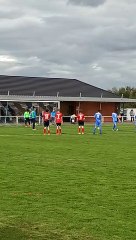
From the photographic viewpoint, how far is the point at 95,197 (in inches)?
376

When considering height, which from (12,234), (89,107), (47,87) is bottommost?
(12,234)

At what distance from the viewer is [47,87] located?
64062mm

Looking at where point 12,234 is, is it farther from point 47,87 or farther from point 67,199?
point 47,87

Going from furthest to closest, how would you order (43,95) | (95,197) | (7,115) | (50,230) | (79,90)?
1. (79,90)
2. (43,95)
3. (7,115)
4. (95,197)
5. (50,230)

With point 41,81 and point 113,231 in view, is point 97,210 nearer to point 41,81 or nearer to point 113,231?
point 113,231

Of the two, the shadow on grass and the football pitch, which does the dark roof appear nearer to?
the football pitch

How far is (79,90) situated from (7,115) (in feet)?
48.5

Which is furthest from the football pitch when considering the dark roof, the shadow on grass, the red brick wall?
the dark roof

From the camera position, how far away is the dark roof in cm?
6094

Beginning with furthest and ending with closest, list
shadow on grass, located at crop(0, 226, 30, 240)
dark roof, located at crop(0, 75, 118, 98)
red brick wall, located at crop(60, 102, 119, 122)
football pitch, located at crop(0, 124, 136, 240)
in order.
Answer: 1. dark roof, located at crop(0, 75, 118, 98)
2. red brick wall, located at crop(60, 102, 119, 122)
3. football pitch, located at crop(0, 124, 136, 240)
4. shadow on grass, located at crop(0, 226, 30, 240)

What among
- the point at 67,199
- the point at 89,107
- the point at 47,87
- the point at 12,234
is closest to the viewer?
the point at 12,234

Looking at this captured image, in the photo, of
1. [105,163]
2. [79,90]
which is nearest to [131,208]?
[105,163]

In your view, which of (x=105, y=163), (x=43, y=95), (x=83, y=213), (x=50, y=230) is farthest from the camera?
(x=43, y=95)

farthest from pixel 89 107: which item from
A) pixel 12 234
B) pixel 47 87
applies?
pixel 12 234
